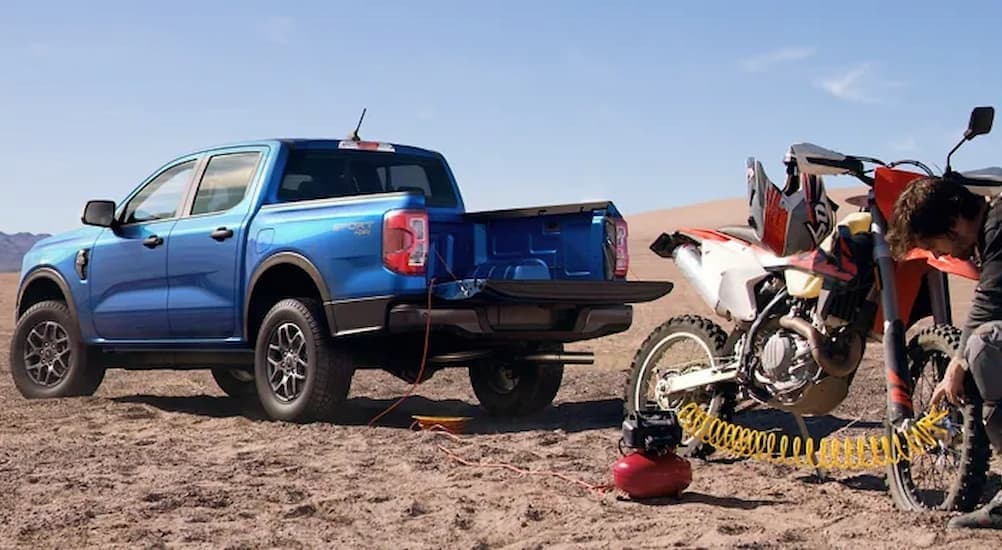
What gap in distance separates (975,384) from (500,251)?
4196 millimetres

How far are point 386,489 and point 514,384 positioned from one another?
324 centimetres

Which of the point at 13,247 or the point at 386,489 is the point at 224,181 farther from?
the point at 13,247

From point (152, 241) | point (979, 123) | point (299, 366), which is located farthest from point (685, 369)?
point (152, 241)

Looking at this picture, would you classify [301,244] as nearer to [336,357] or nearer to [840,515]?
[336,357]

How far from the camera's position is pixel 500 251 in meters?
8.60

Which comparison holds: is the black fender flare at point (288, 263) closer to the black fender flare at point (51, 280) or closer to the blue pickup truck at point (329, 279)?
the blue pickup truck at point (329, 279)

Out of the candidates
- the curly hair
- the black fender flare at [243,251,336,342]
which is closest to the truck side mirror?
the black fender flare at [243,251,336,342]

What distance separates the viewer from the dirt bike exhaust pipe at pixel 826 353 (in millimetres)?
5824

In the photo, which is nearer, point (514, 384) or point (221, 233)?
point (221, 233)

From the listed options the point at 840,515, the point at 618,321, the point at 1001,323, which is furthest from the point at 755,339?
the point at 618,321

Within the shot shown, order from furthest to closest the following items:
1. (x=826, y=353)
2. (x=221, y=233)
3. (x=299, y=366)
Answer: (x=221, y=233)
(x=299, y=366)
(x=826, y=353)

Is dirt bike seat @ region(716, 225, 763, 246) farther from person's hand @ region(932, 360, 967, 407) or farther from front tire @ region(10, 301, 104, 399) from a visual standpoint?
front tire @ region(10, 301, 104, 399)

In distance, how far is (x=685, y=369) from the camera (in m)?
6.94

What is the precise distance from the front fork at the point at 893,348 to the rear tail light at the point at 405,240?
318 centimetres
